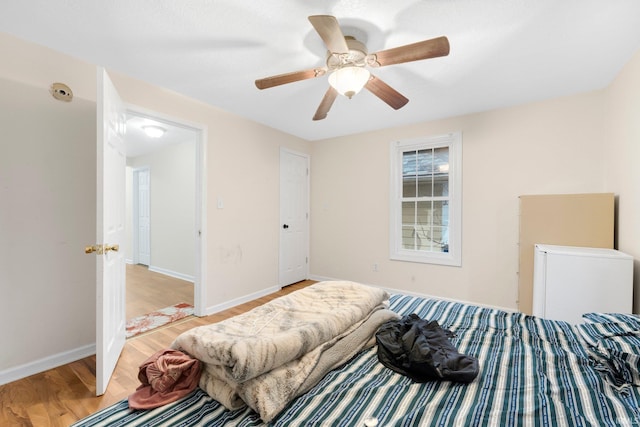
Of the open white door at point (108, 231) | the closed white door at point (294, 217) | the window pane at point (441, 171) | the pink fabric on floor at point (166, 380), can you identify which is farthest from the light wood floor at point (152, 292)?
the window pane at point (441, 171)

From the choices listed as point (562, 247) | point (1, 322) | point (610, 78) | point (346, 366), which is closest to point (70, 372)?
point (1, 322)

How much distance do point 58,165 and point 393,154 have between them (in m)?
3.47

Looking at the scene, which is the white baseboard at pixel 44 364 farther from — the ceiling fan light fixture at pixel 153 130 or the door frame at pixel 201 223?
the ceiling fan light fixture at pixel 153 130

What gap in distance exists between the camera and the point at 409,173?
3.73 m

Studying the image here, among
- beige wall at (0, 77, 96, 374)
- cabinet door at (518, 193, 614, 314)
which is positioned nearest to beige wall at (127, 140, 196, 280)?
beige wall at (0, 77, 96, 374)

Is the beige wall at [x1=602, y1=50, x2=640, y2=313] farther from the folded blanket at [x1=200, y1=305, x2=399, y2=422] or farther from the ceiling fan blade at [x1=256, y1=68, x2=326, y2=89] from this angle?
the folded blanket at [x1=200, y1=305, x2=399, y2=422]

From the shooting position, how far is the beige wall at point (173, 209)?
457cm

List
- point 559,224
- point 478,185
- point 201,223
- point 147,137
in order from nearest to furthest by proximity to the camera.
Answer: point 559,224
point 201,223
point 478,185
point 147,137

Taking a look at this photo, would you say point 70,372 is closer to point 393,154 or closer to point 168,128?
point 168,128

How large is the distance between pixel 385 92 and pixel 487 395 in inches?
76.3

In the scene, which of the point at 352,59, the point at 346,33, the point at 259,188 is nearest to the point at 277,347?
the point at 352,59

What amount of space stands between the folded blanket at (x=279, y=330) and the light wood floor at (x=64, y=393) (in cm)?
116

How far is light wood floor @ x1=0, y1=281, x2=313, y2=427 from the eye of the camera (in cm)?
157

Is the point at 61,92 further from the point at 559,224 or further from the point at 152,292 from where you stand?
the point at 559,224
